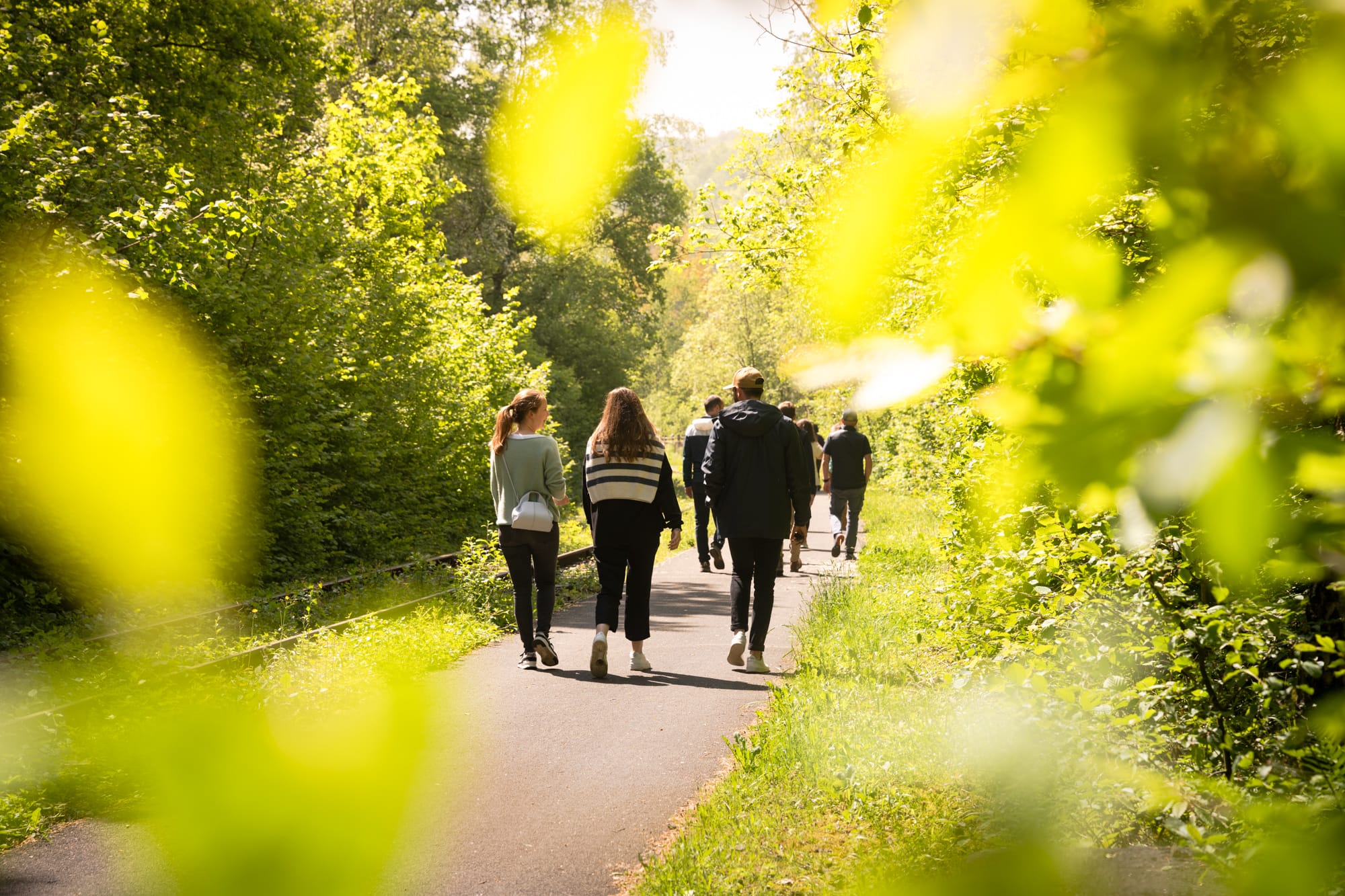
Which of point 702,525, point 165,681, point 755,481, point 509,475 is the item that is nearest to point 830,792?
point 755,481

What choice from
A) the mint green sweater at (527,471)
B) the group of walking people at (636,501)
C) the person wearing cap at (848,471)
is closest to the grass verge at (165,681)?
the group of walking people at (636,501)

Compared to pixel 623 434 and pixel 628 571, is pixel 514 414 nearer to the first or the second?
pixel 623 434

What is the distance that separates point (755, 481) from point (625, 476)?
95 centimetres

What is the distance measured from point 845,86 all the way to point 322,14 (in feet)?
49.2

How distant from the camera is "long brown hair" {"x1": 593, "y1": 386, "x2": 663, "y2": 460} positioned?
7637mm

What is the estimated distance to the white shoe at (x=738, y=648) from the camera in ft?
26.3

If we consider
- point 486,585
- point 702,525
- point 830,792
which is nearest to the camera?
point 830,792

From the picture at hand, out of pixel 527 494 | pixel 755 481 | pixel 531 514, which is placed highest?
pixel 755 481

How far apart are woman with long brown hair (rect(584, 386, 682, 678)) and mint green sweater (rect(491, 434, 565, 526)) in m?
0.24

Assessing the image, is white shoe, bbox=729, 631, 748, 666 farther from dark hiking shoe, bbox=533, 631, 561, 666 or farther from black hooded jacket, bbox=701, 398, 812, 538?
dark hiking shoe, bbox=533, 631, 561, 666

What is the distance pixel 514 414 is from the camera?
7.93 meters

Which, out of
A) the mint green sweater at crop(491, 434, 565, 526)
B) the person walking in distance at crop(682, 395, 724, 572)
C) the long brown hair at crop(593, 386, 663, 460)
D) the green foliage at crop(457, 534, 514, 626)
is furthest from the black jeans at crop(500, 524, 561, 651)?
the person walking in distance at crop(682, 395, 724, 572)

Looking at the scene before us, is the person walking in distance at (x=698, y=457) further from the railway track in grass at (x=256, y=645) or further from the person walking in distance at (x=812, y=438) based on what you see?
the railway track in grass at (x=256, y=645)

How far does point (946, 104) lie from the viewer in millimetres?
814
